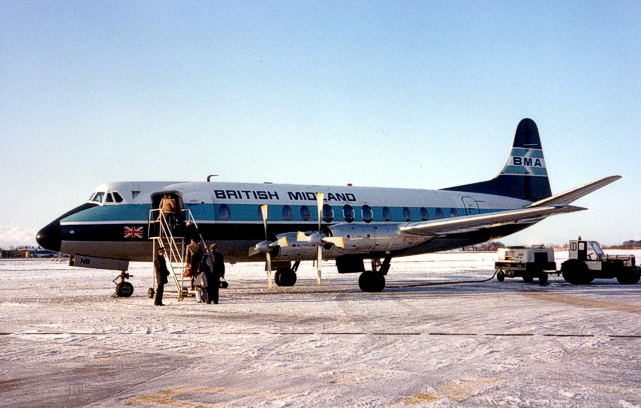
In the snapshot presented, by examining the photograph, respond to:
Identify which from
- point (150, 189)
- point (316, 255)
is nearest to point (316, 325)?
point (316, 255)

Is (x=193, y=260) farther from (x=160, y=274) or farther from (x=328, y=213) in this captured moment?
(x=328, y=213)

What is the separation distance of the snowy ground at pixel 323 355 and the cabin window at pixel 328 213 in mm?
6539

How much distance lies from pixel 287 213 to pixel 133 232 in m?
5.55

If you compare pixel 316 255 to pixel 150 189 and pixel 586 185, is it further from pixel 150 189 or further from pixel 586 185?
pixel 586 185

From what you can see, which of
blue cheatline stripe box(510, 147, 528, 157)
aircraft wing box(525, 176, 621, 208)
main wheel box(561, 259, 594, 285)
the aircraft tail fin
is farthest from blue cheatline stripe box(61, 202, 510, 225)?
blue cheatline stripe box(510, 147, 528, 157)

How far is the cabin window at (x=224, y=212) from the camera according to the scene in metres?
20.8

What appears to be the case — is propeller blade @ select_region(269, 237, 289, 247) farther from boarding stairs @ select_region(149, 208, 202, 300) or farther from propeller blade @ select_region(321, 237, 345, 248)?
boarding stairs @ select_region(149, 208, 202, 300)

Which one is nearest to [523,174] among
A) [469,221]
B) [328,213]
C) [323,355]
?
[469,221]

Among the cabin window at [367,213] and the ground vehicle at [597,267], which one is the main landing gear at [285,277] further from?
the ground vehicle at [597,267]

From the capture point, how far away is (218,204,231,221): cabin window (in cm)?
2080

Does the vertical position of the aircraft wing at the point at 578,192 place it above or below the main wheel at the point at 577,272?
above

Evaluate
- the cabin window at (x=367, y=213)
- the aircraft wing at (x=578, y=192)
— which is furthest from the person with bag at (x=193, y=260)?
the aircraft wing at (x=578, y=192)

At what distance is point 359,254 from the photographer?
20109 mm

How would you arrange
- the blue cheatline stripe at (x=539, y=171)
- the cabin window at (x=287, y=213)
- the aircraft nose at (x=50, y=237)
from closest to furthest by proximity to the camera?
the aircraft nose at (x=50, y=237) → the cabin window at (x=287, y=213) → the blue cheatline stripe at (x=539, y=171)
